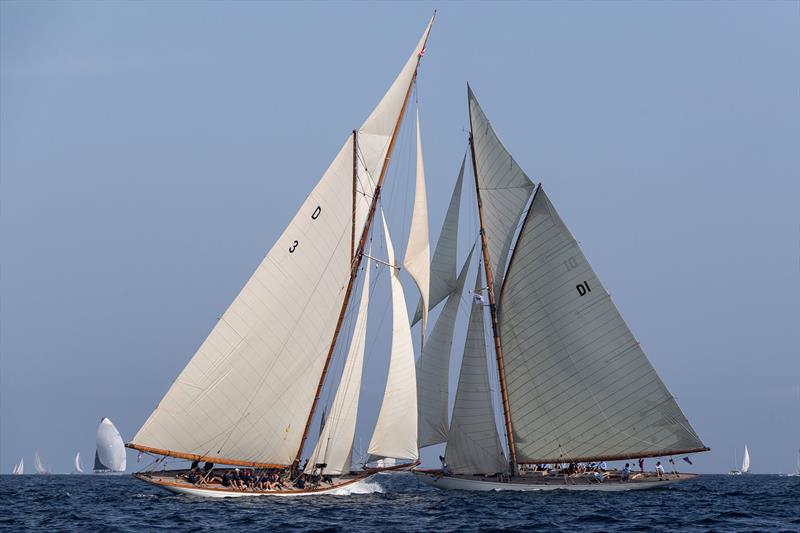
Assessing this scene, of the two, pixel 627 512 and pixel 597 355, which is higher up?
pixel 597 355

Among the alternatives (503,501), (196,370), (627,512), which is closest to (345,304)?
(196,370)

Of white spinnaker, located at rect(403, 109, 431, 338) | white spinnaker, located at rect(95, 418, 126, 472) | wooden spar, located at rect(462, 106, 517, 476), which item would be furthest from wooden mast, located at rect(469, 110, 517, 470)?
white spinnaker, located at rect(95, 418, 126, 472)

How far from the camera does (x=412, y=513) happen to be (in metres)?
48.6

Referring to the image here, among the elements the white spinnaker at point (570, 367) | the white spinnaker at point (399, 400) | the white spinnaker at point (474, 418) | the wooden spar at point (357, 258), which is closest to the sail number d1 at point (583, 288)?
the white spinnaker at point (570, 367)

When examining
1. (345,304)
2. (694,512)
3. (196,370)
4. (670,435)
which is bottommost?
(694,512)

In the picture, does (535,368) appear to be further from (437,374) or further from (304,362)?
(304,362)

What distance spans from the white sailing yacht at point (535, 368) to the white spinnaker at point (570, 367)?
0.18 feet

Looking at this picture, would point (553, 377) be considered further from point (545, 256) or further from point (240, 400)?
point (240, 400)

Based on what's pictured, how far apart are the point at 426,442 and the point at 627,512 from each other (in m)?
16.4

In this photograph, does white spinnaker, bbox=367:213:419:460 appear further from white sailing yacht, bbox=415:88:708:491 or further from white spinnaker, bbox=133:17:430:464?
white sailing yacht, bbox=415:88:708:491

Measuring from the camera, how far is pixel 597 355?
2290 inches

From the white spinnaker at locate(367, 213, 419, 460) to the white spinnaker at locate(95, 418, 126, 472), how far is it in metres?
139

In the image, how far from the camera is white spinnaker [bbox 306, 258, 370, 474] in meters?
54.2

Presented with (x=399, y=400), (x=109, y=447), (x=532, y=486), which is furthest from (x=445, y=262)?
(x=109, y=447)
